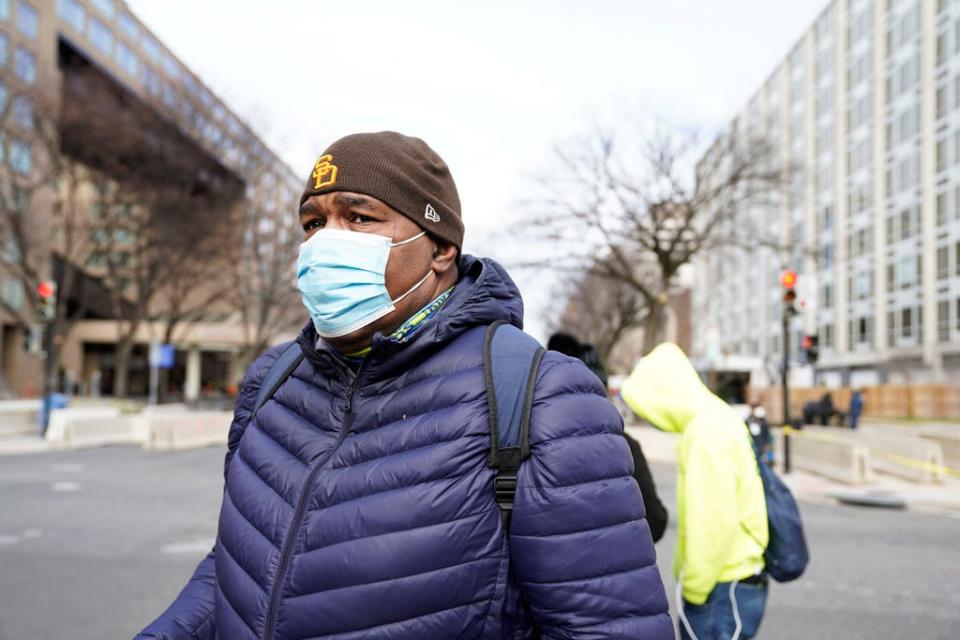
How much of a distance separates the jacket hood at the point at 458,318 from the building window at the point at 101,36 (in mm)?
55064

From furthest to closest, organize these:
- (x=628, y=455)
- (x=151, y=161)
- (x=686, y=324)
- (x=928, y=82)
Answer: (x=686, y=324)
(x=928, y=82)
(x=151, y=161)
(x=628, y=455)

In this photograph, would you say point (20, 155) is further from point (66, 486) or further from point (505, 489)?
point (505, 489)

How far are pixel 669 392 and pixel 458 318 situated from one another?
6.48ft

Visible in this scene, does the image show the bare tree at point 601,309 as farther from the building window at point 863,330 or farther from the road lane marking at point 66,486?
the road lane marking at point 66,486

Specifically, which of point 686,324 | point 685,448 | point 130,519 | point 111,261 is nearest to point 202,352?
point 111,261

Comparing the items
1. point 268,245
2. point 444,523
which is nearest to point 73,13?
point 268,245

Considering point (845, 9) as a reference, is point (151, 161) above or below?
below

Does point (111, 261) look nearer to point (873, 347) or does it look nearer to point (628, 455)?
point (628, 455)

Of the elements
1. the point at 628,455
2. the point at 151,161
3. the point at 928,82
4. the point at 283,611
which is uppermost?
the point at 928,82

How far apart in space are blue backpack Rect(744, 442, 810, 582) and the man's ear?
6.70 feet

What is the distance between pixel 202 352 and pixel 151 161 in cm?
4027

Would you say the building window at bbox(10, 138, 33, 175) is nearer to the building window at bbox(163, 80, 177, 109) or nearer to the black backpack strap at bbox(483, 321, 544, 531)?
the building window at bbox(163, 80, 177, 109)

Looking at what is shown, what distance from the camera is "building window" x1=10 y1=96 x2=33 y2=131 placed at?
31.1 m

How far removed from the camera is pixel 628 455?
1729mm
